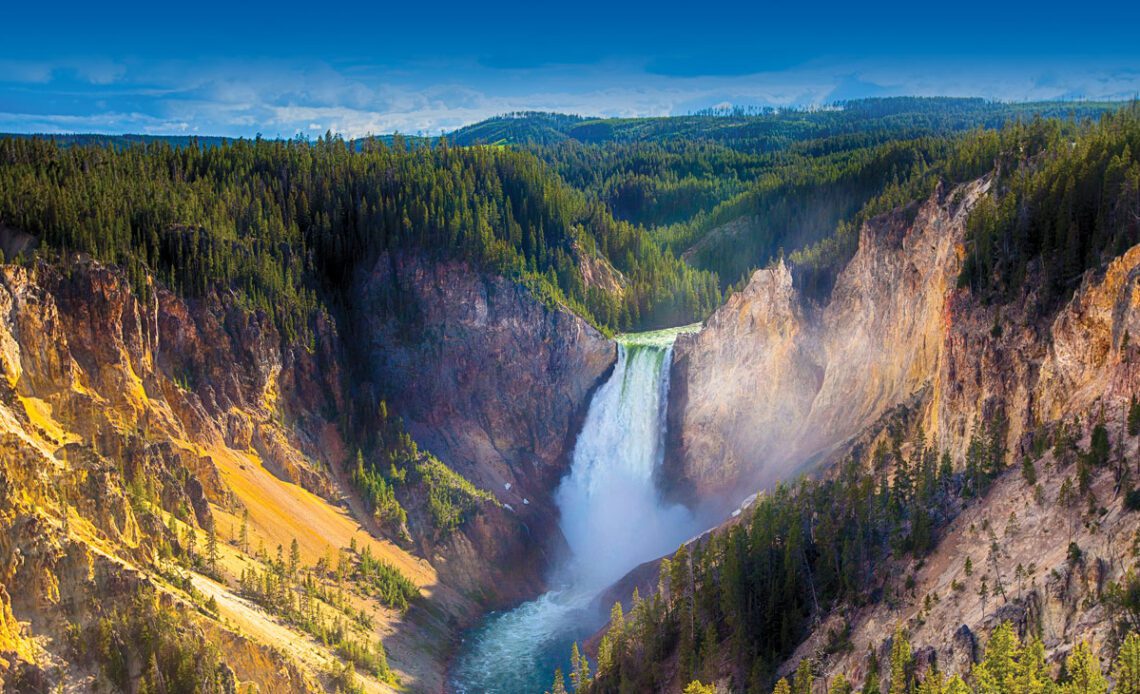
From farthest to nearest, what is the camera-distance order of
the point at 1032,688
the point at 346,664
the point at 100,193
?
the point at 100,193
the point at 346,664
the point at 1032,688

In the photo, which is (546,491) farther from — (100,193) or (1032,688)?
(1032,688)

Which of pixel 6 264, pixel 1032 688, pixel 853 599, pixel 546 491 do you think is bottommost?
pixel 546 491

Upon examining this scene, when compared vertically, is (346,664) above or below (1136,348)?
below

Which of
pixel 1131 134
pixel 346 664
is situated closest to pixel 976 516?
pixel 1131 134

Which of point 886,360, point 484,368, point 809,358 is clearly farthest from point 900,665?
point 484,368

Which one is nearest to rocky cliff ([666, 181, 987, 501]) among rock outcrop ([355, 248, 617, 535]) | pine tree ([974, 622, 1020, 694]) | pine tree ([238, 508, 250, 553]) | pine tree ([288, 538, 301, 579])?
rock outcrop ([355, 248, 617, 535])

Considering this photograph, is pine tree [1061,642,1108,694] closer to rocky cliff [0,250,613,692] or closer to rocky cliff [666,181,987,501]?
rocky cliff [666,181,987,501]

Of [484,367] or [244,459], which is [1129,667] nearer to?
[244,459]

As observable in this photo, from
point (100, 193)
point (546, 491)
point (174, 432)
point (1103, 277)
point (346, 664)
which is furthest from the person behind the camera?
point (546, 491)
